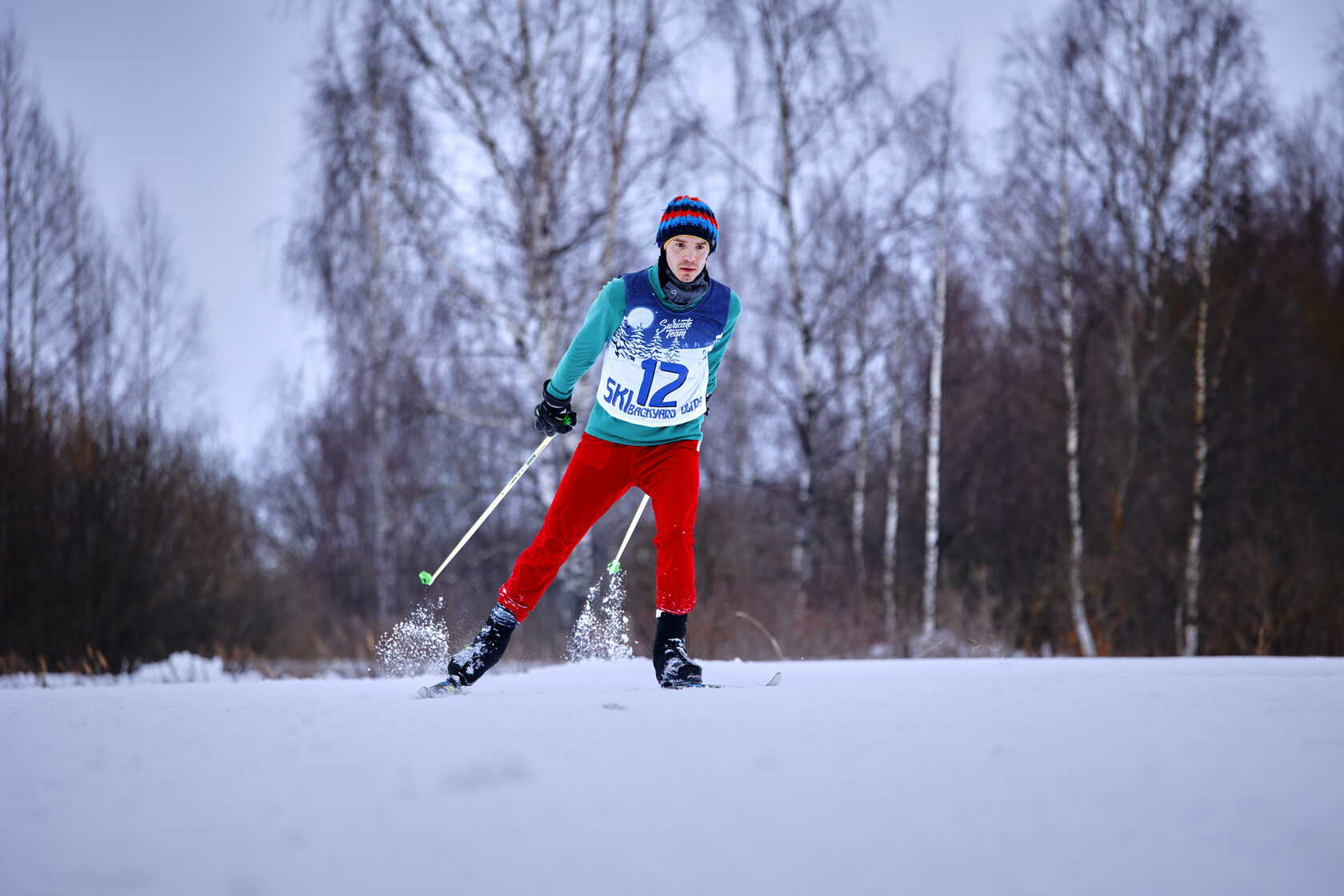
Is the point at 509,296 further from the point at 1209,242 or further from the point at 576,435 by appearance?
the point at 1209,242

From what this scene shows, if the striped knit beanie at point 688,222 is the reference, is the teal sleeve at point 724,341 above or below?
below

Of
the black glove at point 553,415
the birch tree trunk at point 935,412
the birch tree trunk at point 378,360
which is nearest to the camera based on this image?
the black glove at point 553,415

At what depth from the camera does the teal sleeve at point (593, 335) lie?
3.34 meters

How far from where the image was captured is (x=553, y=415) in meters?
3.59

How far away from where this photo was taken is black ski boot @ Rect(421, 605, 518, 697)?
3217 millimetres

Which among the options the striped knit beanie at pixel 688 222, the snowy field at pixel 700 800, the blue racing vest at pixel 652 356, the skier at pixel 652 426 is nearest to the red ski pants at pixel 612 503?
the skier at pixel 652 426

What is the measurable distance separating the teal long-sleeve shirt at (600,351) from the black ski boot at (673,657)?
0.66 m

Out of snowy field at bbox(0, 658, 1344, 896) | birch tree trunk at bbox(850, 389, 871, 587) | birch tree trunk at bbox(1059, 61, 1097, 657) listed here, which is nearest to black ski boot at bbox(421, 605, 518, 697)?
snowy field at bbox(0, 658, 1344, 896)

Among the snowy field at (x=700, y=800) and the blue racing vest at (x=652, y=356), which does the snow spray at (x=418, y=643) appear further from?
the snowy field at (x=700, y=800)

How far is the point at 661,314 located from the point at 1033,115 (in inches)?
420

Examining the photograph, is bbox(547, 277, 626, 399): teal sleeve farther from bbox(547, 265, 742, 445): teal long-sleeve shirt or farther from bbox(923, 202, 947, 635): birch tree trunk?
bbox(923, 202, 947, 635): birch tree trunk

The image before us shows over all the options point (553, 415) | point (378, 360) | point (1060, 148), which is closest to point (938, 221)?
point (1060, 148)

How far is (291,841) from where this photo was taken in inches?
50.7

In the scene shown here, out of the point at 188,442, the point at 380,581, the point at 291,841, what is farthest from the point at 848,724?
the point at 380,581
